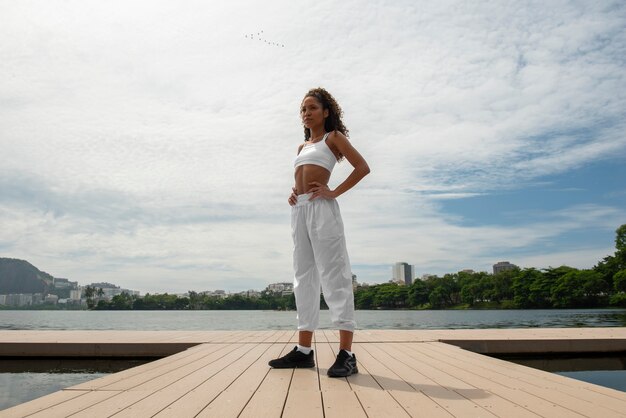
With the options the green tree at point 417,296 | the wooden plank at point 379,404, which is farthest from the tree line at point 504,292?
the wooden plank at point 379,404

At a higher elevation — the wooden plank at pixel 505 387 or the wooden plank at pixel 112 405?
the wooden plank at pixel 112 405

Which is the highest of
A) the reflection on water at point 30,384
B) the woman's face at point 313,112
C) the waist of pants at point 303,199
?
the woman's face at point 313,112

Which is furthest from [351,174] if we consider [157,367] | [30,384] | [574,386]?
[30,384]

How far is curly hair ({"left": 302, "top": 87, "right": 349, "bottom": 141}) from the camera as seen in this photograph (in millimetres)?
3529

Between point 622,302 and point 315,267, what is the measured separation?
6601 cm

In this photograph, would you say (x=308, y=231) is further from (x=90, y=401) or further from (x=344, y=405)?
(x=90, y=401)

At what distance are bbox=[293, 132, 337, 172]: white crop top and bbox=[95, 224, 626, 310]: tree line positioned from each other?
50.4 metres

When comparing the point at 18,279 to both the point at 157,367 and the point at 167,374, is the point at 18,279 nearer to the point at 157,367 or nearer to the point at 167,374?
the point at 157,367

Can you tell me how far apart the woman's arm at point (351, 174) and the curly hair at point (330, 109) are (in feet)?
0.63

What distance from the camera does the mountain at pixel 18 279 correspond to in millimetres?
184625

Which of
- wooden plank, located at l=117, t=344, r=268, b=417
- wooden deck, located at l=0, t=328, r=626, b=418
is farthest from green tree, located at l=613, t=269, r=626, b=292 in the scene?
wooden plank, located at l=117, t=344, r=268, b=417

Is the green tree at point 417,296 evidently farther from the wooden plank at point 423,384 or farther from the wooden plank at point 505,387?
the wooden plank at point 505,387

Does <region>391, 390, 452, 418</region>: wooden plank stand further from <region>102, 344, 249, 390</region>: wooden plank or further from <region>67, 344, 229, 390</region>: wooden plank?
<region>67, 344, 229, 390</region>: wooden plank

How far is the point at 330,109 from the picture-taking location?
355 centimetres
